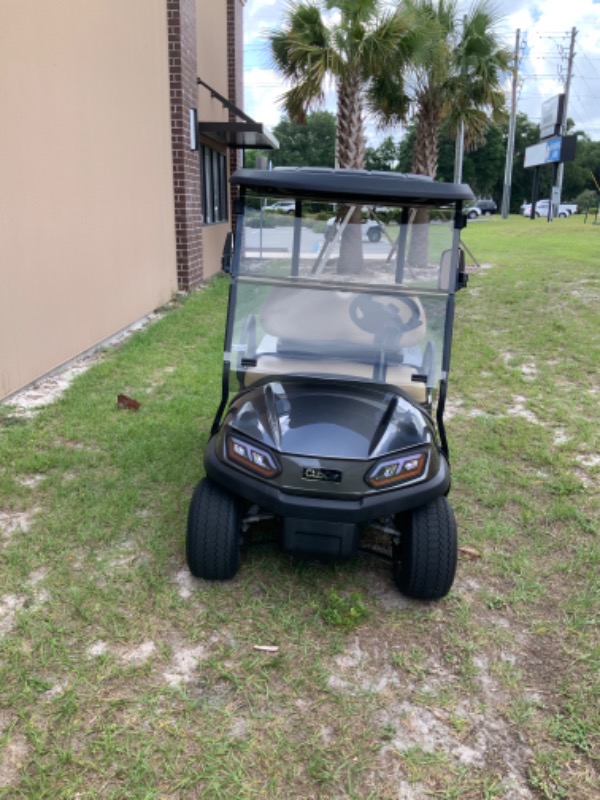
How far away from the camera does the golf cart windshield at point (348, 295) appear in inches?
121

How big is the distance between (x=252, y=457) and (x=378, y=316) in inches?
40.0

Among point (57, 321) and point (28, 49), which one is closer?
point (28, 49)

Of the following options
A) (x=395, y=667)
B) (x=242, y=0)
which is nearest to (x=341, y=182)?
(x=395, y=667)

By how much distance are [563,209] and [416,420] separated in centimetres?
4859

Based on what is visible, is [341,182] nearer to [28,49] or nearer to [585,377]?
[28,49]

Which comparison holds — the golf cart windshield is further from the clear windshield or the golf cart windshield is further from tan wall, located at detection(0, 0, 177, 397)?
tan wall, located at detection(0, 0, 177, 397)

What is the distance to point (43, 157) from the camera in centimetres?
527

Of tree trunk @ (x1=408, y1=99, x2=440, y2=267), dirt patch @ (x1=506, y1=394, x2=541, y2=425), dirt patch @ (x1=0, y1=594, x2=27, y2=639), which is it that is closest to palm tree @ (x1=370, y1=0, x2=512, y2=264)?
tree trunk @ (x1=408, y1=99, x2=440, y2=267)

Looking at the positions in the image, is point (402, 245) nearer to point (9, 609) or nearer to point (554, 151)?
point (9, 609)

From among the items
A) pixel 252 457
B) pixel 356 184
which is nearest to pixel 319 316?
pixel 356 184

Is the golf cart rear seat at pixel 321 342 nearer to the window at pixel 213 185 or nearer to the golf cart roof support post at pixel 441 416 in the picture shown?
the golf cart roof support post at pixel 441 416

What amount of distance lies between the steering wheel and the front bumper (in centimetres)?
84

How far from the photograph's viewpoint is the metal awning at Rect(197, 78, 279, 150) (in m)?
10.6

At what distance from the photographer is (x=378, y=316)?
312 cm
